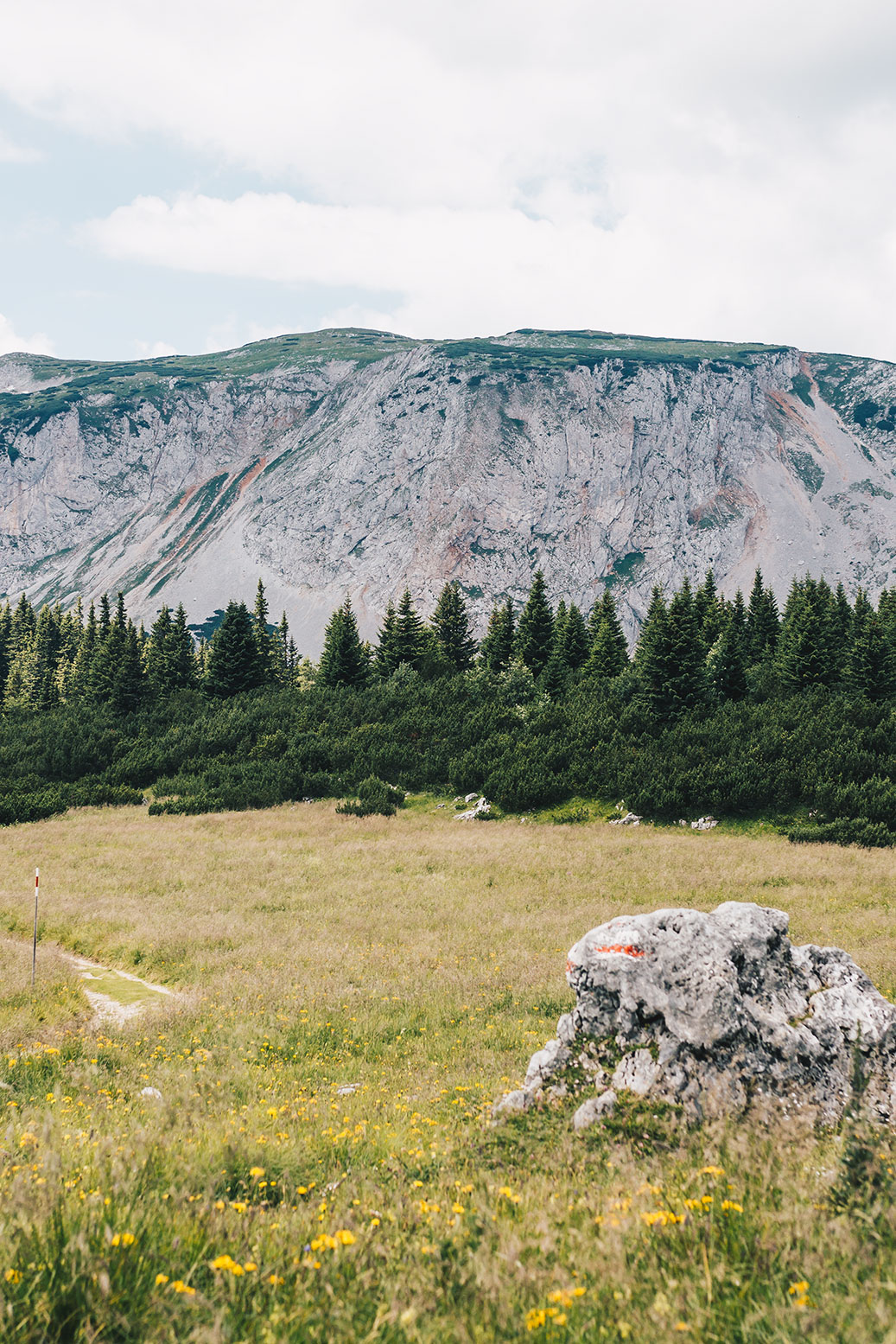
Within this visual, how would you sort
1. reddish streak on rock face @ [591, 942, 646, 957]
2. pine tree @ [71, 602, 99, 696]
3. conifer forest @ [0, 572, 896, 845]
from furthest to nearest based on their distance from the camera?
1. pine tree @ [71, 602, 99, 696]
2. conifer forest @ [0, 572, 896, 845]
3. reddish streak on rock face @ [591, 942, 646, 957]

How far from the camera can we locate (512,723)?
37.4 m

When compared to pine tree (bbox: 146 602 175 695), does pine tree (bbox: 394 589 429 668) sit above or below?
above

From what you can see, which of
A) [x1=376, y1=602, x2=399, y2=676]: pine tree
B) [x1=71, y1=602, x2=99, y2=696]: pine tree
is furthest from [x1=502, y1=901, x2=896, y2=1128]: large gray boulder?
[x1=71, y1=602, x2=99, y2=696]: pine tree

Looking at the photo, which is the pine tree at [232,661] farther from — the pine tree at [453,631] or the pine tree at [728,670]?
the pine tree at [728,670]

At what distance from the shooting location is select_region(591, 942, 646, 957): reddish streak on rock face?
7828 millimetres

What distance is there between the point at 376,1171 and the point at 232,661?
2120 inches

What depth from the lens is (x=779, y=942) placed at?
8125 mm

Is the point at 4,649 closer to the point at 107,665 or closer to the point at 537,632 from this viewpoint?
the point at 107,665

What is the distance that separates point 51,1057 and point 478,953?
25.8ft

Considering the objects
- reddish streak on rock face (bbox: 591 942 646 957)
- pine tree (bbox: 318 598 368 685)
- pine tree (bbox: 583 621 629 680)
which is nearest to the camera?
reddish streak on rock face (bbox: 591 942 646 957)

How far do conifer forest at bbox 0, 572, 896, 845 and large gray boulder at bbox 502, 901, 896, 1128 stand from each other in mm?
18578

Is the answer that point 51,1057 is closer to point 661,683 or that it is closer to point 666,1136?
point 666,1136

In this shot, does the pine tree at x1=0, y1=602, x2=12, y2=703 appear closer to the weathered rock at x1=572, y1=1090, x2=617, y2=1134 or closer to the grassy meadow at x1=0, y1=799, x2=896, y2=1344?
the grassy meadow at x1=0, y1=799, x2=896, y2=1344

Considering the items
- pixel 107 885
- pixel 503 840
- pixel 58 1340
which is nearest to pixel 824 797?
pixel 503 840
